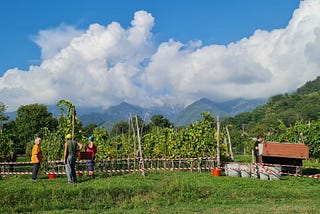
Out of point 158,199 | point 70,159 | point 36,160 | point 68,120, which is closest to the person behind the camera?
point 158,199

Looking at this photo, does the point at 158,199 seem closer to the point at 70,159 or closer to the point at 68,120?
the point at 70,159

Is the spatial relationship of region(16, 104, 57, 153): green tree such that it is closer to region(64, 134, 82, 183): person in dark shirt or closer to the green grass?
region(64, 134, 82, 183): person in dark shirt

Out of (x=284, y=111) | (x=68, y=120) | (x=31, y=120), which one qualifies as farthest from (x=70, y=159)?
(x=284, y=111)

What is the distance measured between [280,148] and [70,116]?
10.5m

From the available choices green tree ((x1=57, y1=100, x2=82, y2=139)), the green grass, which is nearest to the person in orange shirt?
green tree ((x1=57, y1=100, x2=82, y2=139))

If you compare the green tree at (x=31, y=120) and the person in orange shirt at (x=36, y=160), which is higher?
the green tree at (x=31, y=120)

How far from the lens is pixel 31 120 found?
173ft

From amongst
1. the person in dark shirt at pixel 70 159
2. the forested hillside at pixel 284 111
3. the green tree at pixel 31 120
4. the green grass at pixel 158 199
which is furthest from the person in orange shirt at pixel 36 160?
the forested hillside at pixel 284 111

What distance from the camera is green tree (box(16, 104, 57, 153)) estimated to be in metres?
51.3

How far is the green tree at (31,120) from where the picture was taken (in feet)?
168

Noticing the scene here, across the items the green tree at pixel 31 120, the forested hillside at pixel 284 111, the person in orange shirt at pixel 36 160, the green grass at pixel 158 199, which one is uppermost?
the forested hillside at pixel 284 111

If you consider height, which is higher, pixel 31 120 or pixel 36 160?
pixel 31 120

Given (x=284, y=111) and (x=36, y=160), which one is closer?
(x=36, y=160)

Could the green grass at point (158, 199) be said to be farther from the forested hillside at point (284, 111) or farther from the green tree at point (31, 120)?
the forested hillside at point (284, 111)
